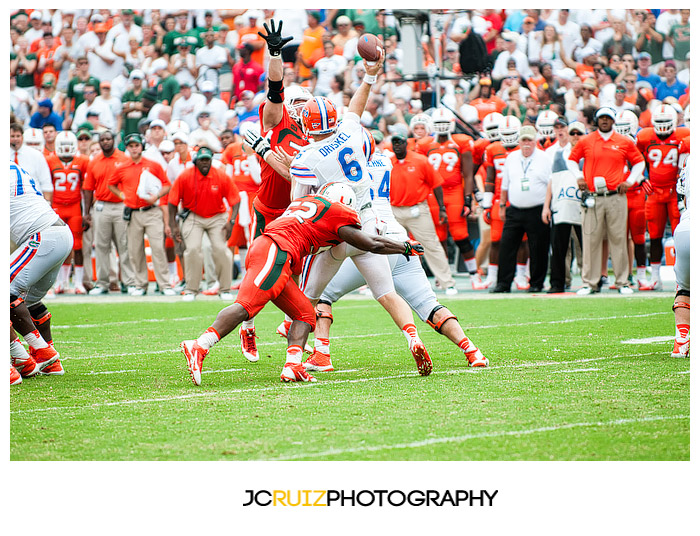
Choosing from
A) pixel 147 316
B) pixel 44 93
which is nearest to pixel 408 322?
pixel 147 316

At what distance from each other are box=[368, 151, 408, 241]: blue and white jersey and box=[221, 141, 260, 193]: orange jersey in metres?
6.87

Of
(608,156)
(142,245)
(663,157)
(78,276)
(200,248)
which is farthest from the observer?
(78,276)

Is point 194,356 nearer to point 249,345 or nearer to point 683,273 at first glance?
point 249,345

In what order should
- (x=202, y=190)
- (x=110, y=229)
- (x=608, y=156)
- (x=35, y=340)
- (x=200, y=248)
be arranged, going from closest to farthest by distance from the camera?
(x=35, y=340) → (x=608, y=156) → (x=202, y=190) → (x=200, y=248) → (x=110, y=229)

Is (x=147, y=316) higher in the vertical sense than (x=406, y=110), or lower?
lower

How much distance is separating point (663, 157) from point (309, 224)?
7.37 m

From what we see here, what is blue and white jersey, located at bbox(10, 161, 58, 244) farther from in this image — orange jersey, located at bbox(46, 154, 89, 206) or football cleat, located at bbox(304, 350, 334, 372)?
orange jersey, located at bbox(46, 154, 89, 206)

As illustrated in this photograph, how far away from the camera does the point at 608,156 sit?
11.9m

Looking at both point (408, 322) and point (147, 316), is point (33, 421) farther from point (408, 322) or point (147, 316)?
point (147, 316)

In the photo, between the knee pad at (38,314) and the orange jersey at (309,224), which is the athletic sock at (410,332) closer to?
the orange jersey at (309,224)

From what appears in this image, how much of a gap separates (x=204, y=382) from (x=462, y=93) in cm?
1184

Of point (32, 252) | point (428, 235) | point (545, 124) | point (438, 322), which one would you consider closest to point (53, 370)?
point (32, 252)

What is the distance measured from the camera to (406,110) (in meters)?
17.2

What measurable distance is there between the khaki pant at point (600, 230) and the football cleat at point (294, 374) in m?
6.55
